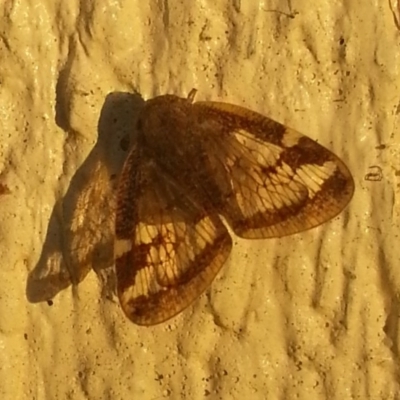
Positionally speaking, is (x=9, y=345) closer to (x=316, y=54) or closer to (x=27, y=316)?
(x=27, y=316)

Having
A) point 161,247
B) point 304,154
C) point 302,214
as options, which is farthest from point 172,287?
point 304,154

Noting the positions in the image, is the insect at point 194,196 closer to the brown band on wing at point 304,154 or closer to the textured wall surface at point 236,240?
the brown band on wing at point 304,154

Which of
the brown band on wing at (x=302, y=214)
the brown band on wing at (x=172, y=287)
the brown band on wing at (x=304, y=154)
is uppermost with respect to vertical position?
the brown band on wing at (x=304, y=154)

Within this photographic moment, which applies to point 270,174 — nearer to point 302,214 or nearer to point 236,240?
point 302,214

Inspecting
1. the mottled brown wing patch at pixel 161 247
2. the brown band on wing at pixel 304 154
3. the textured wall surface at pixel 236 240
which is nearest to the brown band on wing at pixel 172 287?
the mottled brown wing patch at pixel 161 247

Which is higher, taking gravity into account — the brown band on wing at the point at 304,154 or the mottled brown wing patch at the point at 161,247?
the brown band on wing at the point at 304,154

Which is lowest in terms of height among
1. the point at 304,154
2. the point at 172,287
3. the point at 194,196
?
the point at 172,287
